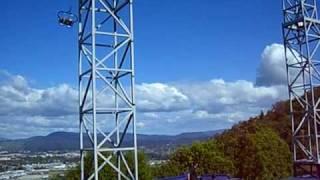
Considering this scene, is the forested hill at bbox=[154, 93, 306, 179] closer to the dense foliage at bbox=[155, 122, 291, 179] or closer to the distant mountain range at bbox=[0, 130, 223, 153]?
the dense foliage at bbox=[155, 122, 291, 179]

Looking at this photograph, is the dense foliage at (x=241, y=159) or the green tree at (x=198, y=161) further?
the green tree at (x=198, y=161)

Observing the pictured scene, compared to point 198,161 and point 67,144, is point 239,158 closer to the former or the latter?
point 198,161

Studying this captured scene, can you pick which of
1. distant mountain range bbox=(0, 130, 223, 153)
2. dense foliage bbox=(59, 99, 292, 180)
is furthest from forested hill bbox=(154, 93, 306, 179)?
distant mountain range bbox=(0, 130, 223, 153)

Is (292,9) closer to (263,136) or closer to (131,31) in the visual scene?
(131,31)

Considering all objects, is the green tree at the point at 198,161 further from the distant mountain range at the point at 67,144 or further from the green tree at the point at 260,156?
the distant mountain range at the point at 67,144

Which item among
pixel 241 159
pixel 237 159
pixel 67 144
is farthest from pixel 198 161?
pixel 67 144

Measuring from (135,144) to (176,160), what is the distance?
40.0 m

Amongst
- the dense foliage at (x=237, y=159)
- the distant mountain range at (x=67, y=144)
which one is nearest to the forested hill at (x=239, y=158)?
the dense foliage at (x=237, y=159)

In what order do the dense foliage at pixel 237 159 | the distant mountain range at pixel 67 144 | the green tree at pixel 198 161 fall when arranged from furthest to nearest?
the distant mountain range at pixel 67 144, the green tree at pixel 198 161, the dense foliage at pixel 237 159

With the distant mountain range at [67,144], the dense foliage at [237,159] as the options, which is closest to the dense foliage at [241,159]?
the dense foliage at [237,159]

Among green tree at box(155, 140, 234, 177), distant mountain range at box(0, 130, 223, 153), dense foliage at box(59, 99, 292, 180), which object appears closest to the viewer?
dense foliage at box(59, 99, 292, 180)

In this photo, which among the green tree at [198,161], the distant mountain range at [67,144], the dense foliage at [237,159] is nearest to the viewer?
the dense foliage at [237,159]

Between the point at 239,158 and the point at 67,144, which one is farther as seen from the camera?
the point at 67,144

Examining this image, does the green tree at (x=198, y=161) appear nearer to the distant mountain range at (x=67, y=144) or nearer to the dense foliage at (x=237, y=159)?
the dense foliage at (x=237, y=159)
